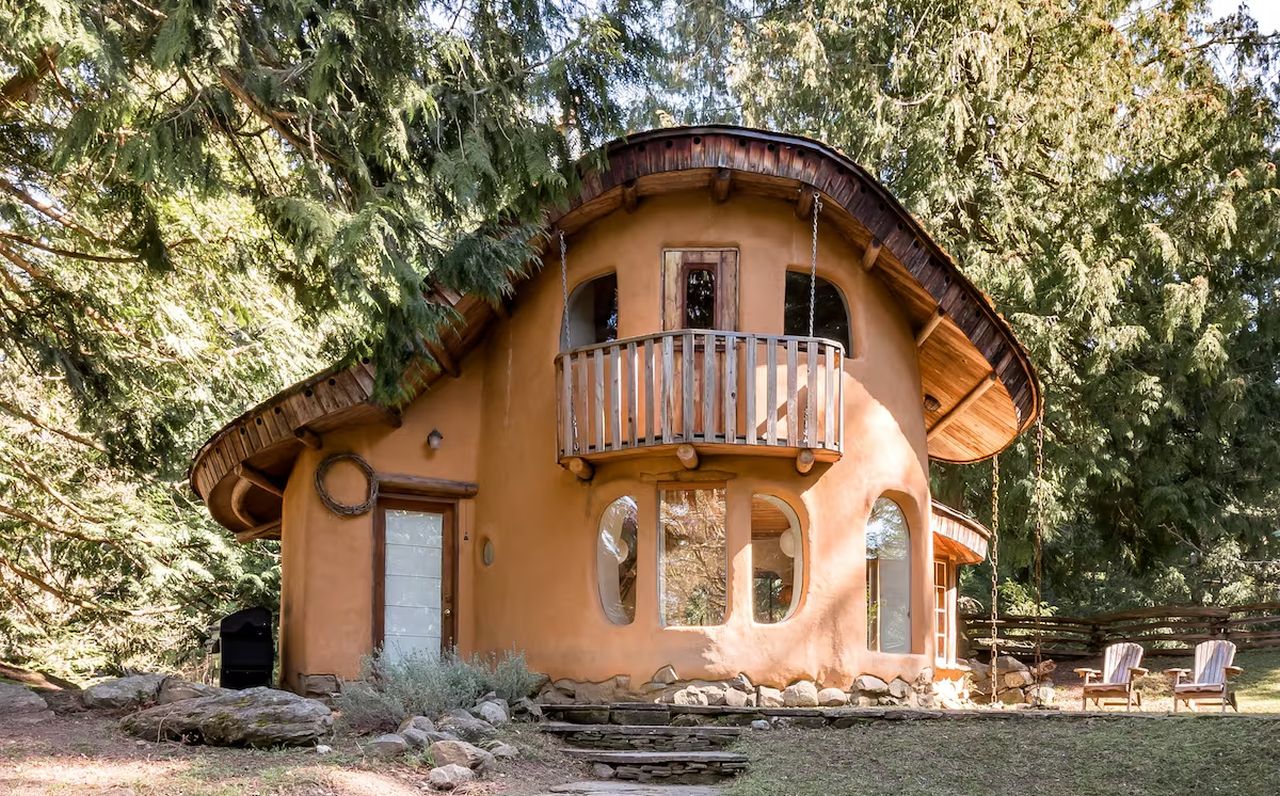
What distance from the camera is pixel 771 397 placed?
457 inches

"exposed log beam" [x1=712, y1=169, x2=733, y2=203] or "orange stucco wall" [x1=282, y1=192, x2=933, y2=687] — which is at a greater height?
"exposed log beam" [x1=712, y1=169, x2=733, y2=203]

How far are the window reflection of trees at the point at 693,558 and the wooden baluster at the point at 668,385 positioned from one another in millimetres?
903

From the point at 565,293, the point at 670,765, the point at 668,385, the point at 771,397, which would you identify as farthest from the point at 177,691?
the point at 771,397

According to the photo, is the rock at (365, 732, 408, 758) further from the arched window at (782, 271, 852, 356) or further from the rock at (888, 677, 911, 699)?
the arched window at (782, 271, 852, 356)

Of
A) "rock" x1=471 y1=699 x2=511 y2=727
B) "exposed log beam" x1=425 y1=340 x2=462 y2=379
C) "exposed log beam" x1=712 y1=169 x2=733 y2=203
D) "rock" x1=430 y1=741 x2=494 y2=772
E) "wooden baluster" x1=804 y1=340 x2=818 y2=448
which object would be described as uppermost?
Result: "exposed log beam" x1=712 y1=169 x2=733 y2=203

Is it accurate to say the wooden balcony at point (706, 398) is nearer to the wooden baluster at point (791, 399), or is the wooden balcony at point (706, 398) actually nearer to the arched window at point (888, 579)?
the wooden baluster at point (791, 399)

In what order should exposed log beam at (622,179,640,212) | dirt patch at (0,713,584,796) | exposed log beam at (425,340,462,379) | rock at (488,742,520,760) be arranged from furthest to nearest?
exposed log beam at (425,340,462,379)
exposed log beam at (622,179,640,212)
rock at (488,742,520,760)
dirt patch at (0,713,584,796)

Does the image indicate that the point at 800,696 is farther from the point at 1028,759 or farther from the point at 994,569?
the point at 994,569

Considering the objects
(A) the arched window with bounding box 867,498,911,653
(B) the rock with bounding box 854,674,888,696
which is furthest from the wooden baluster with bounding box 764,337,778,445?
(B) the rock with bounding box 854,674,888,696

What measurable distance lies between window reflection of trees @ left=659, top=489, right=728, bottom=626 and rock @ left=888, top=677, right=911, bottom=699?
76.1 inches

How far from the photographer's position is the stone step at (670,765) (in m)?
9.29

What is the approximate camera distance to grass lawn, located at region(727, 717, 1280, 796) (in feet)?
26.5

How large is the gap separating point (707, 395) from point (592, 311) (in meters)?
2.16

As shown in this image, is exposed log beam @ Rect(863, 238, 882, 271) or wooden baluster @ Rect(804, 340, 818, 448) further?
exposed log beam @ Rect(863, 238, 882, 271)
